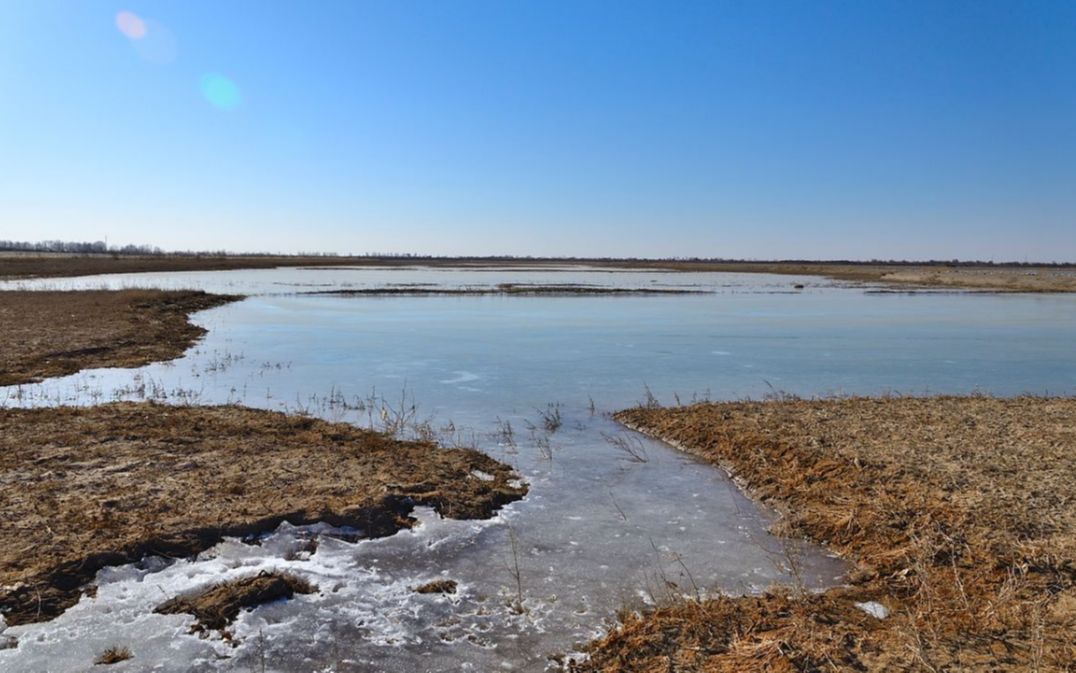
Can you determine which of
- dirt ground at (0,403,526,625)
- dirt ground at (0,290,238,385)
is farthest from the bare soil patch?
dirt ground at (0,290,238,385)

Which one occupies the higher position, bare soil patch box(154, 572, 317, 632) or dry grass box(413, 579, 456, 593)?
bare soil patch box(154, 572, 317, 632)

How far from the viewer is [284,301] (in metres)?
40.8

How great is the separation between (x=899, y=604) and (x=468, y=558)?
381 cm

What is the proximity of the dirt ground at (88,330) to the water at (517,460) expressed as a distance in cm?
125

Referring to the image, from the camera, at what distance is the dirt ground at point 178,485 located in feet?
21.0

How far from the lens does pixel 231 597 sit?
19.1 feet

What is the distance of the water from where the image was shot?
5.38 metres

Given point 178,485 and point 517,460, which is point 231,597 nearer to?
point 178,485

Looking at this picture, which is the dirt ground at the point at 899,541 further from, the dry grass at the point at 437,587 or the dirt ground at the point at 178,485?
the dirt ground at the point at 178,485

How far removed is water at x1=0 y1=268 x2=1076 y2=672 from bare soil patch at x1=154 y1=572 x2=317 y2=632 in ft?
0.40

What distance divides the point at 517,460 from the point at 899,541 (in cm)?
507

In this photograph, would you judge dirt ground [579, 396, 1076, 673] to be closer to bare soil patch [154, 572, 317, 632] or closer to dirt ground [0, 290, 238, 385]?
bare soil patch [154, 572, 317, 632]

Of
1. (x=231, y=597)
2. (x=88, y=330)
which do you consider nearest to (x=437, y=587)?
(x=231, y=597)

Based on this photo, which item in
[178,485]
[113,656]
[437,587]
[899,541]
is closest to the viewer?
[113,656]
